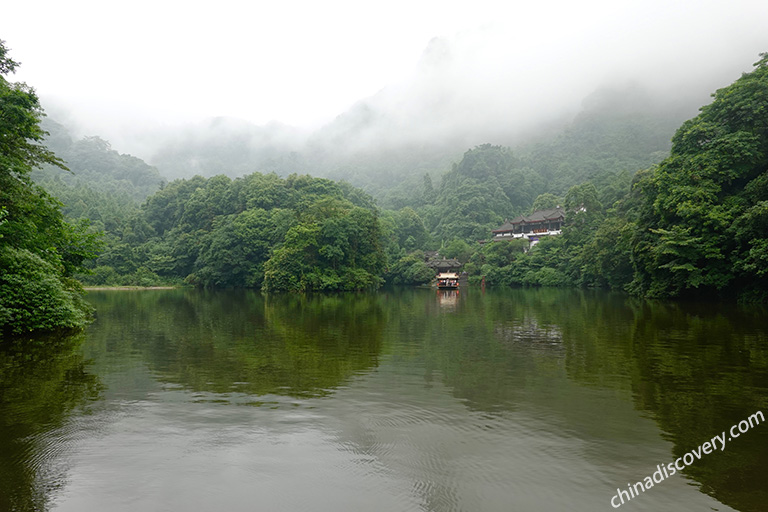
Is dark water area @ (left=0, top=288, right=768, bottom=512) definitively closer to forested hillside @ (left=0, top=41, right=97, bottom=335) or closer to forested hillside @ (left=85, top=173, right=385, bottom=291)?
forested hillside @ (left=0, top=41, right=97, bottom=335)

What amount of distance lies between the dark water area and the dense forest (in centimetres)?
531

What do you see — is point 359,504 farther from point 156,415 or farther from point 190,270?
point 190,270

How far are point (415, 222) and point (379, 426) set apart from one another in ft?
273

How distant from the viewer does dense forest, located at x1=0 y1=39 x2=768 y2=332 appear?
1442 centimetres

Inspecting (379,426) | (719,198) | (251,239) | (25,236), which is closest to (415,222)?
(251,239)

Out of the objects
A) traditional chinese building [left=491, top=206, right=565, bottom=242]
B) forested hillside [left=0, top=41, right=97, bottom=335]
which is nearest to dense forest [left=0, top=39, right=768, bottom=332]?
forested hillside [left=0, top=41, right=97, bottom=335]

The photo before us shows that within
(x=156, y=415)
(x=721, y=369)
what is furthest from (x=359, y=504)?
(x=721, y=369)

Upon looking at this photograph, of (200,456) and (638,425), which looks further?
(638,425)

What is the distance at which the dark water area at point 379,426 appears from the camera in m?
4.09

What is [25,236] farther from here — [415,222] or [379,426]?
[415,222]

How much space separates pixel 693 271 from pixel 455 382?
79.8ft

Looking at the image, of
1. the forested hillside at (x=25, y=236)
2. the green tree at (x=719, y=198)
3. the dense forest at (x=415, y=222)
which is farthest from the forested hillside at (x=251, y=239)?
the forested hillside at (x=25, y=236)

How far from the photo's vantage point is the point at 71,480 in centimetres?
435

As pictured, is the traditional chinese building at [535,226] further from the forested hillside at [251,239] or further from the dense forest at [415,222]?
the forested hillside at [251,239]
